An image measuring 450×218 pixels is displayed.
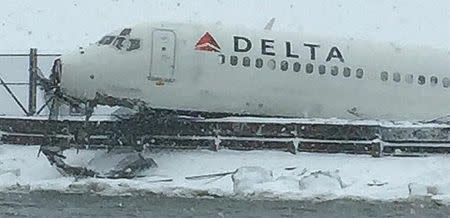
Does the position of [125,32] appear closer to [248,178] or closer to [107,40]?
[107,40]

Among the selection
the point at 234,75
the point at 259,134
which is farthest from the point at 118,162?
the point at 234,75

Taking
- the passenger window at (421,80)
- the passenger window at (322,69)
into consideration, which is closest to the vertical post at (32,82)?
the passenger window at (322,69)

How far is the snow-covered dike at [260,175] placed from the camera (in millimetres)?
18391

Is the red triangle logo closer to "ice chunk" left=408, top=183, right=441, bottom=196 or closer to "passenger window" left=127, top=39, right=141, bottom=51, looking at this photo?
"passenger window" left=127, top=39, right=141, bottom=51

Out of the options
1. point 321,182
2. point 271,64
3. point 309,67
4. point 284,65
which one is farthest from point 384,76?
point 321,182

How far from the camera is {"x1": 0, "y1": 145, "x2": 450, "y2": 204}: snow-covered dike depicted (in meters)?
18.4

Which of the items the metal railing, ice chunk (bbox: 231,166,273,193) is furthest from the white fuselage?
ice chunk (bbox: 231,166,273,193)

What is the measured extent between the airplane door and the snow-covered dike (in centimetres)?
231

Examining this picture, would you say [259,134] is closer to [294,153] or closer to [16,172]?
[294,153]

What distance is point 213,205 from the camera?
16172 millimetres

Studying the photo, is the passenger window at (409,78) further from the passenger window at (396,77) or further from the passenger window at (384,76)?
the passenger window at (384,76)

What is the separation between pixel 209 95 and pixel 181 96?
0.73 metres

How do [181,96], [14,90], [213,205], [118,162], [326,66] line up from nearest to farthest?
[213,205]
[118,162]
[181,96]
[326,66]
[14,90]

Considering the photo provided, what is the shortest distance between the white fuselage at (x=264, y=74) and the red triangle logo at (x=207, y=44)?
0.08 ft
